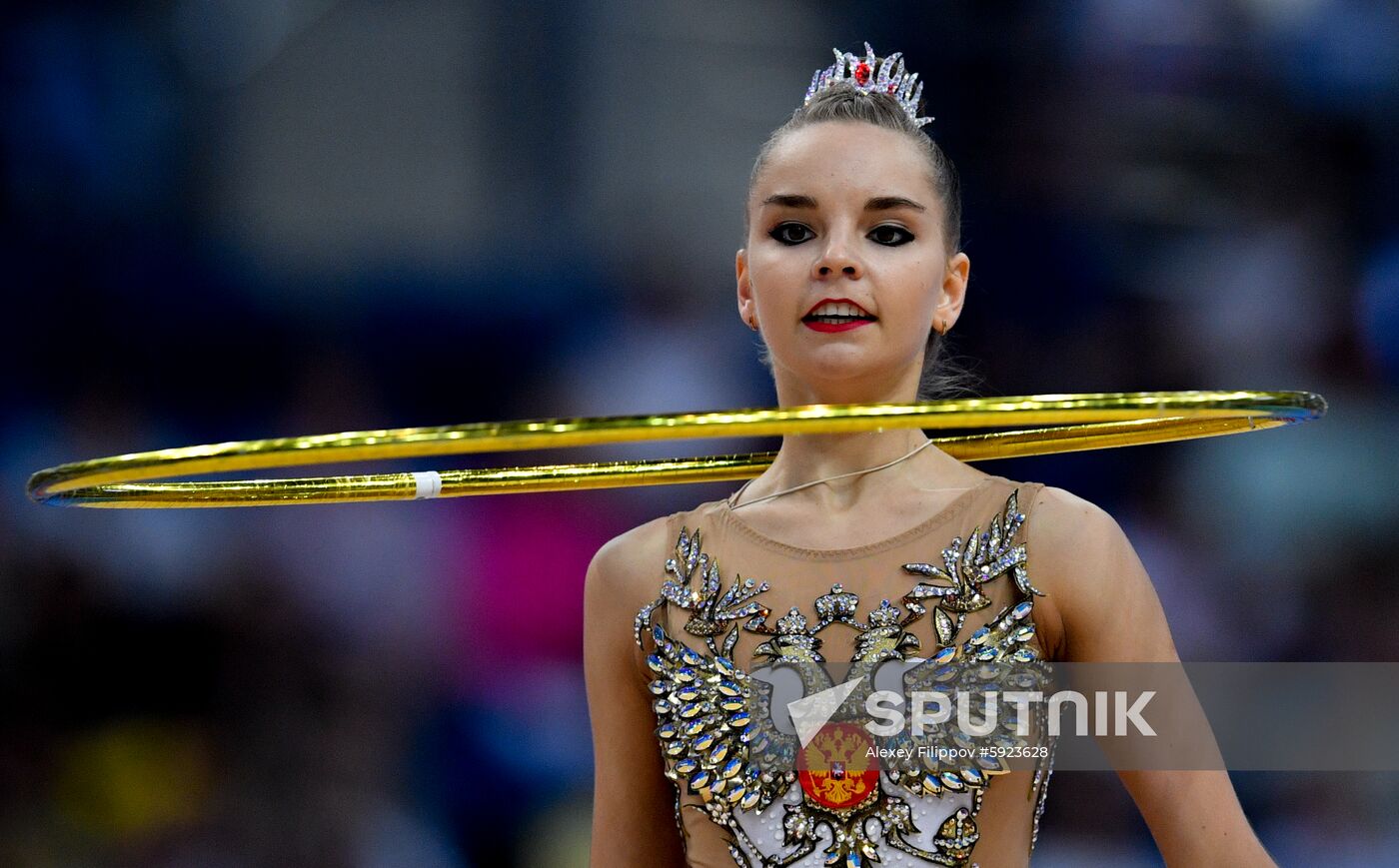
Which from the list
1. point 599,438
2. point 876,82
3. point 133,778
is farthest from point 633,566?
point 133,778

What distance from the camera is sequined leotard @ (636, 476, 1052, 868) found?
2.03 metres

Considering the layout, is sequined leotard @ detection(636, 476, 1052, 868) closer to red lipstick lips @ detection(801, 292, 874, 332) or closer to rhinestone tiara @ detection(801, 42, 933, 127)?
red lipstick lips @ detection(801, 292, 874, 332)

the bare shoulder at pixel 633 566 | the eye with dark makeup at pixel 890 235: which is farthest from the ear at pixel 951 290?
the bare shoulder at pixel 633 566

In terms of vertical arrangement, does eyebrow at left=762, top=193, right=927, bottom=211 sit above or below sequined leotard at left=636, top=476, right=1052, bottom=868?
above

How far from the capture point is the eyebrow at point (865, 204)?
7.23 ft

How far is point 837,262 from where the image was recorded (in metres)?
2.15

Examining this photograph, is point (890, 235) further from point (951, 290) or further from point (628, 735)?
point (628, 735)

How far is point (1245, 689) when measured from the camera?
3572 millimetres

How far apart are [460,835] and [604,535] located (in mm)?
787

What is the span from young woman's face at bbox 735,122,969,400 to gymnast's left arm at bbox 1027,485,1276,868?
345mm

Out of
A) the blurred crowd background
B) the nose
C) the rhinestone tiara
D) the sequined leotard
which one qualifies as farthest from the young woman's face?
the blurred crowd background

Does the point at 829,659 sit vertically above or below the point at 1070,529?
below

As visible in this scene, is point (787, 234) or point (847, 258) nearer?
point (847, 258)

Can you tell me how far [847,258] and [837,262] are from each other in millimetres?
15
